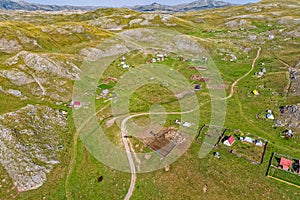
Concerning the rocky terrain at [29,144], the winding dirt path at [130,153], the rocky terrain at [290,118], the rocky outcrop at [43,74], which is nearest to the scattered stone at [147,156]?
the winding dirt path at [130,153]

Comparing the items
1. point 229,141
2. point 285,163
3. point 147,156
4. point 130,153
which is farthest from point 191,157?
point 285,163

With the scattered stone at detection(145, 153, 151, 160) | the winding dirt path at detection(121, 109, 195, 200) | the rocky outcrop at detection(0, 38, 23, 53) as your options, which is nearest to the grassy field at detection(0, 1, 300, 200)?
the winding dirt path at detection(121, 109, 195, 200)

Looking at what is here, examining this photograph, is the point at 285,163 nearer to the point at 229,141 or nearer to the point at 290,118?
the point at 229,141

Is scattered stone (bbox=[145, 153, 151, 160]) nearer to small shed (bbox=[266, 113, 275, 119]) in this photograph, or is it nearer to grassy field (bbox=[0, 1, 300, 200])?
grassy field (bbox=[0, 1, 300, 200])

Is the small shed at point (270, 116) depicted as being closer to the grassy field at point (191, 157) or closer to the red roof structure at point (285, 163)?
the grassy field at point (191, 157)

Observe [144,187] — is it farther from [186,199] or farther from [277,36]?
[277,36]
